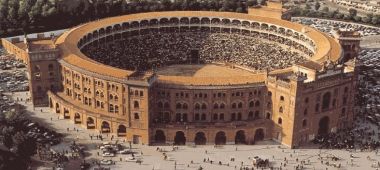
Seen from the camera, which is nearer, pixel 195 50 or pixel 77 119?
pixel 77 119

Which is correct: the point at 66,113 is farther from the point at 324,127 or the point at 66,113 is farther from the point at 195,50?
the point at 324,127

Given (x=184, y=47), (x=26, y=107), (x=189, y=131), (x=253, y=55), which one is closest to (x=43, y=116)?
(x=26, y=107)

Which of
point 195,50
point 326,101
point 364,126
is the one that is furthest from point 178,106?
point 195,50

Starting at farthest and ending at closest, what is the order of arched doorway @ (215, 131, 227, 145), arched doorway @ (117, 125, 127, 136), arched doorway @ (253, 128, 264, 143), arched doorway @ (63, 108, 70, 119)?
arched doorway @ (63, 108, 70, 119), arched doorway @ (117, 125, 127, 136), arched doorway @ (253, 128, 264, 143), arched doorway @ (215, 131, 227, 145)

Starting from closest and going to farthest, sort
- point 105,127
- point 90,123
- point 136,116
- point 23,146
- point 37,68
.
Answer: point 23,146, point 136,116, point 105,127, point 90,123, point 37,68

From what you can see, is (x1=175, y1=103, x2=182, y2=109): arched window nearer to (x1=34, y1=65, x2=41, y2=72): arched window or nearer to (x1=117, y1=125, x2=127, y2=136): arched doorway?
(x1=117, y1=125, x2=127, y2=136): arched doorway

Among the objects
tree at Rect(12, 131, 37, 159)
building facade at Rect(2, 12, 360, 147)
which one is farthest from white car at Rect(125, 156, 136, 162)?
tree at Rect(12, 131, 37, 159)

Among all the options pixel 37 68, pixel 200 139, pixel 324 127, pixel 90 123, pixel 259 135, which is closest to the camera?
pixel 200 139

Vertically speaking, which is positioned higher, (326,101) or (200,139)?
(326,101)

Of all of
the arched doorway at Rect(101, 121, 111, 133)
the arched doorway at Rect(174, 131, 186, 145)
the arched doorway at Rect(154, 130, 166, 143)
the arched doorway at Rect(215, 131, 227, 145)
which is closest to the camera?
the arched doorway at Rect(174, 131, 186, 145)
